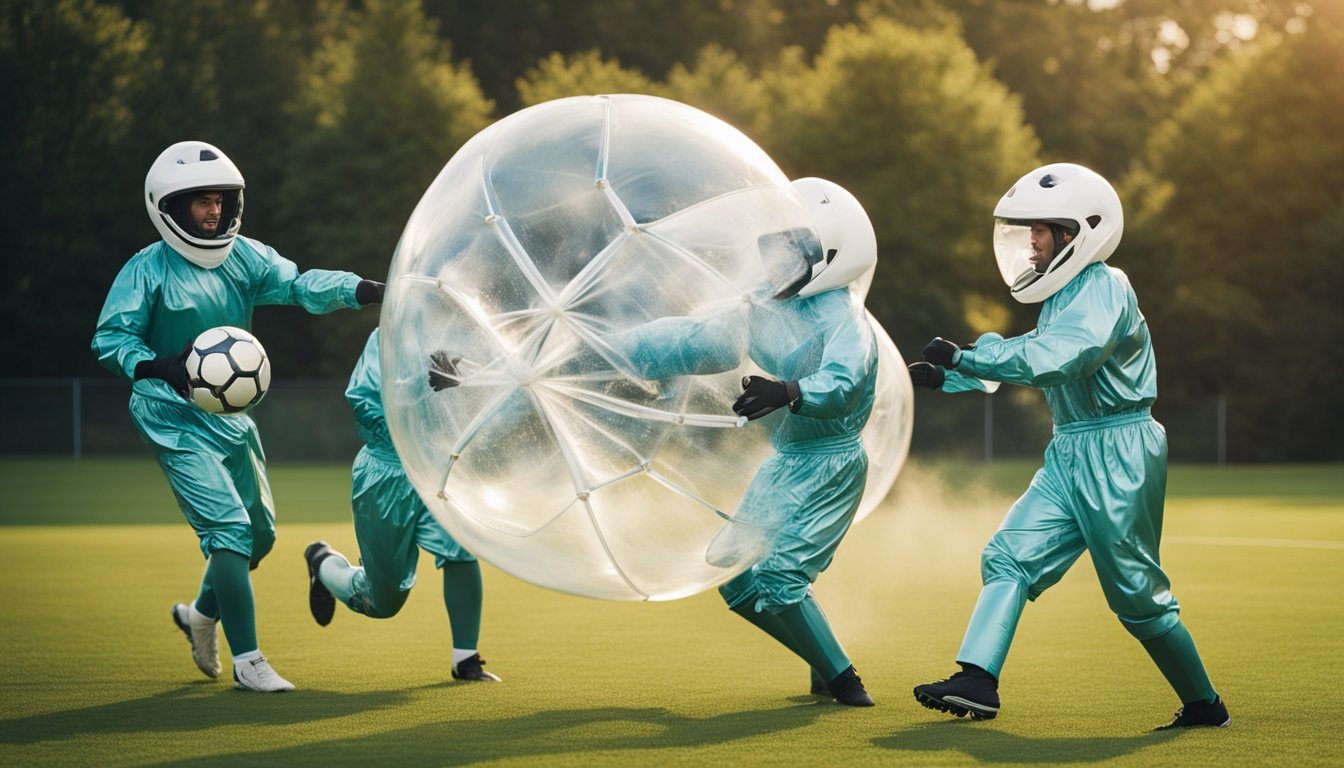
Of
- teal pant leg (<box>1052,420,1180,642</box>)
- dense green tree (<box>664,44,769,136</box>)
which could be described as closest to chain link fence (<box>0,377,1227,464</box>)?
dense green tree (<box>664,44,769,136</box>)

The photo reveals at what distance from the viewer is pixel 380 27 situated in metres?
42.7

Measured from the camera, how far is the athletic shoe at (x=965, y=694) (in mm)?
6816

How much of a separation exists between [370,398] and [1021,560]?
3.35m

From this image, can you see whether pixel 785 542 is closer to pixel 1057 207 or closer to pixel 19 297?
pixel 1057 207

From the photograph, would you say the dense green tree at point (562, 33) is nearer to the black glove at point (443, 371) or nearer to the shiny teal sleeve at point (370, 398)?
the shiny teal sleeve at point (370, 398)

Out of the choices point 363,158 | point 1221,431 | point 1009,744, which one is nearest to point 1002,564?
point 1009,744

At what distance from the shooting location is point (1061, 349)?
6.84 meters

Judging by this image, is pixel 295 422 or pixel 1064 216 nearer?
pixel 1064 216

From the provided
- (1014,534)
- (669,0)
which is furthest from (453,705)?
(669,0)

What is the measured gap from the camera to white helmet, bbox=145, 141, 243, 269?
8188mm

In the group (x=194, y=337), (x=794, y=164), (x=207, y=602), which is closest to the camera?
(x=194, y=337)

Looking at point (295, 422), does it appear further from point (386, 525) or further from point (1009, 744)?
point (1009, 744)

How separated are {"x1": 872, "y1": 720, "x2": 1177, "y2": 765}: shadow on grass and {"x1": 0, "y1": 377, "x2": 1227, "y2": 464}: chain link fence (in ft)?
91.4

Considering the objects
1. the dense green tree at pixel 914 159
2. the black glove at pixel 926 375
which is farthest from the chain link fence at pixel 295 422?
the black glove at pixel 926 375
